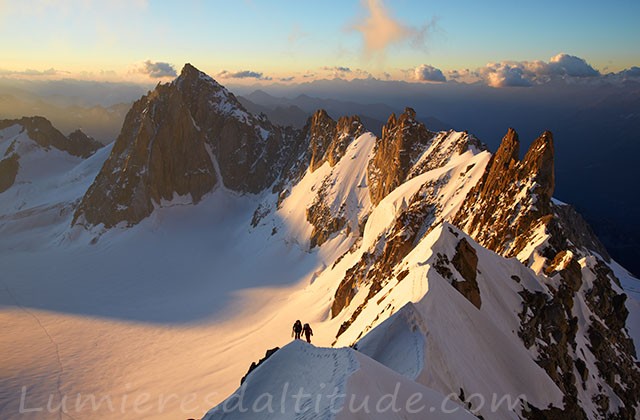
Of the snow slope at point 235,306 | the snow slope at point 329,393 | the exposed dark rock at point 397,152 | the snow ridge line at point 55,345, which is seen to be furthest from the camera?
the exposed dark rock at point 397,152

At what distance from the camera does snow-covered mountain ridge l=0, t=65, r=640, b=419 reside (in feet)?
68.3

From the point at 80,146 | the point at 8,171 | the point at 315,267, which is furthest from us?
the point at 80,146

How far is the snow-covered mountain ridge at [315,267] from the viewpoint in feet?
68.3

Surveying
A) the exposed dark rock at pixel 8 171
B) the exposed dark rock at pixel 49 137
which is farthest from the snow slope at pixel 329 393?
the exposed dark rock at pixel 49 137

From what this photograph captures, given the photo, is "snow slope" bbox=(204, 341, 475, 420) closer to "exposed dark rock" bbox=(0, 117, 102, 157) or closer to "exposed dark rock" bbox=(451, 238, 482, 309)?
"exposed dark rock" bbox=(451, 238, 482, 309)

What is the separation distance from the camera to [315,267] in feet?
240

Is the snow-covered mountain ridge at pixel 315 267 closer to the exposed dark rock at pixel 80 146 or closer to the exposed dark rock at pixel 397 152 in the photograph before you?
the exposed dark rock at pixel 397 152

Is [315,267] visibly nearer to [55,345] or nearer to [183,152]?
[55,345]

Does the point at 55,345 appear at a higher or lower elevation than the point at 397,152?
lower

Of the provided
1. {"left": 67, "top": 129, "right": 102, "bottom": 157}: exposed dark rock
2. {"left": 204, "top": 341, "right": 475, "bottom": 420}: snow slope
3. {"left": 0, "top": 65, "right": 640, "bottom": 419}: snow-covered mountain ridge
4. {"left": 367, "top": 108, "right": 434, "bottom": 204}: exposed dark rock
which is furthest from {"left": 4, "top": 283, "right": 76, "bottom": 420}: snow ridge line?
{"left": 67, "top": 129, "right": 102, "bottom": 157}: exposed dark rock

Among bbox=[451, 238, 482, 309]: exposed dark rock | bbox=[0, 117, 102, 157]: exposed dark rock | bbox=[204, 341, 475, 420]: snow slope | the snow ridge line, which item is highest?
bbox=[204, 341, 475, 420]: snow slope

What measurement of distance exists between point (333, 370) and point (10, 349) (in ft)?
194

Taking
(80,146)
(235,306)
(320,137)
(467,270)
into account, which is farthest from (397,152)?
(80,146)

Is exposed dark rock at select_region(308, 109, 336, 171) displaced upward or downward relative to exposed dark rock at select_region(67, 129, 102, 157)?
upward
